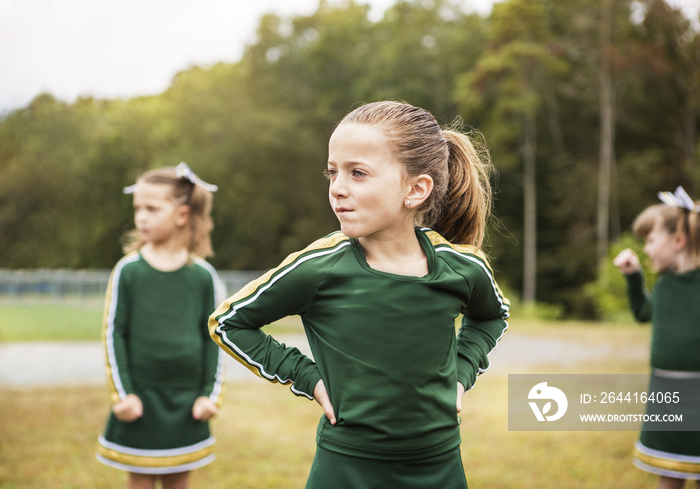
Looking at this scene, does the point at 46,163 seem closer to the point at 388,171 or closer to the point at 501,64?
the point at 501,64

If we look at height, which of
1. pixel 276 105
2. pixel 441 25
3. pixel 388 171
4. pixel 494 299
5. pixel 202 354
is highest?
pixel 441 25

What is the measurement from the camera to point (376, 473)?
1.80 metres

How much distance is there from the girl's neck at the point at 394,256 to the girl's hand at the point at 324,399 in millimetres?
356

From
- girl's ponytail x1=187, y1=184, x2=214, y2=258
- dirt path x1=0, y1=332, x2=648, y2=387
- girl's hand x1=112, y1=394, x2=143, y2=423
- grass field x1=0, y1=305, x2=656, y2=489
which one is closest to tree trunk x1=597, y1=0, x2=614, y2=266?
dirt path x1=0, y1=332, x2=648, y2=387

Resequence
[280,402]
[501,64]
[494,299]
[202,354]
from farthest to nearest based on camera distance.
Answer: [501,64]
[280,402]
[202,354]
[494,299]

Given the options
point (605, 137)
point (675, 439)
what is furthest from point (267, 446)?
point (605, 137)

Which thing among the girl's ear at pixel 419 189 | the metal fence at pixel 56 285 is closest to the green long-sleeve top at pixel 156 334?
the girl's ear at pixel 419 189

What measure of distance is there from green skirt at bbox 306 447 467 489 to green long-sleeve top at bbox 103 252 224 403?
1449 millimetres

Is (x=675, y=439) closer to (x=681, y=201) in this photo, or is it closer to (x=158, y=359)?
(x=681, y=201)

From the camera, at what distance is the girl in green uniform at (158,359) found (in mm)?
3043

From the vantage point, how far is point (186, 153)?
80.1ft

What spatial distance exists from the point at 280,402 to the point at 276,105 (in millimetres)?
19465

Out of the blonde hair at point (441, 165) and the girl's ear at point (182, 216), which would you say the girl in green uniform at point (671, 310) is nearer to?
the blonde hair at point (441, 165)

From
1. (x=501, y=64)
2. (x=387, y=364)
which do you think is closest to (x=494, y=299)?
(x=387, y=364)
